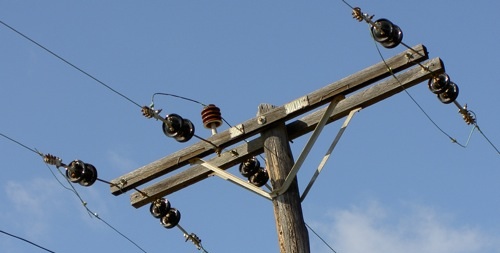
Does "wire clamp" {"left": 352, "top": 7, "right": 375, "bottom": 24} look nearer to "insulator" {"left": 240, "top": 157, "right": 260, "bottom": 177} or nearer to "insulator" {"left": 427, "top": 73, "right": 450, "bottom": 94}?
"insulator" {"left": 427, "top": 73, "right": 450, "bottom": 94}

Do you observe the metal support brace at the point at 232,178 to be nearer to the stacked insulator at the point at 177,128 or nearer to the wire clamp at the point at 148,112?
the stacked insulator at the point at 177,128

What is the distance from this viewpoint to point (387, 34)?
11.1m

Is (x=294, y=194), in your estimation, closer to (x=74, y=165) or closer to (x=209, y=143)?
(x=209, y=143)

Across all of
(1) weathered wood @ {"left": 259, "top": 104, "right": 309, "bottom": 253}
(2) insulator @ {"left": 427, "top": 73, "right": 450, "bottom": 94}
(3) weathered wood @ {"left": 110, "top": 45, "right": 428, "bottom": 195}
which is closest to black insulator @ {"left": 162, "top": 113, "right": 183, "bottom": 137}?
(3) weathered wood @ {"left": 110, "top": 45, "right": 428, "bottom": 195}

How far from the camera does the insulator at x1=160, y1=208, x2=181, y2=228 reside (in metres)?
12.8

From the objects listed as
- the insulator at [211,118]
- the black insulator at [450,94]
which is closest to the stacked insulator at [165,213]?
the insulator at [211,118]

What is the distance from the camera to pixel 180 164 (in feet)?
40.0

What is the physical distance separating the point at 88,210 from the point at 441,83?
402cm

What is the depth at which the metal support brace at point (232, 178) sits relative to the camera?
11.5 metres

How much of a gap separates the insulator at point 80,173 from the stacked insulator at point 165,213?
827 millimetres

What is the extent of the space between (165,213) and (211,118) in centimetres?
123

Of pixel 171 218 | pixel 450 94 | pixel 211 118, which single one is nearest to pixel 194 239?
pixel 171 218

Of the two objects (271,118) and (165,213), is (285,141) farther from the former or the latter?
(165,213)

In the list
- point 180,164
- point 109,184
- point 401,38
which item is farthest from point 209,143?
point 401,38
